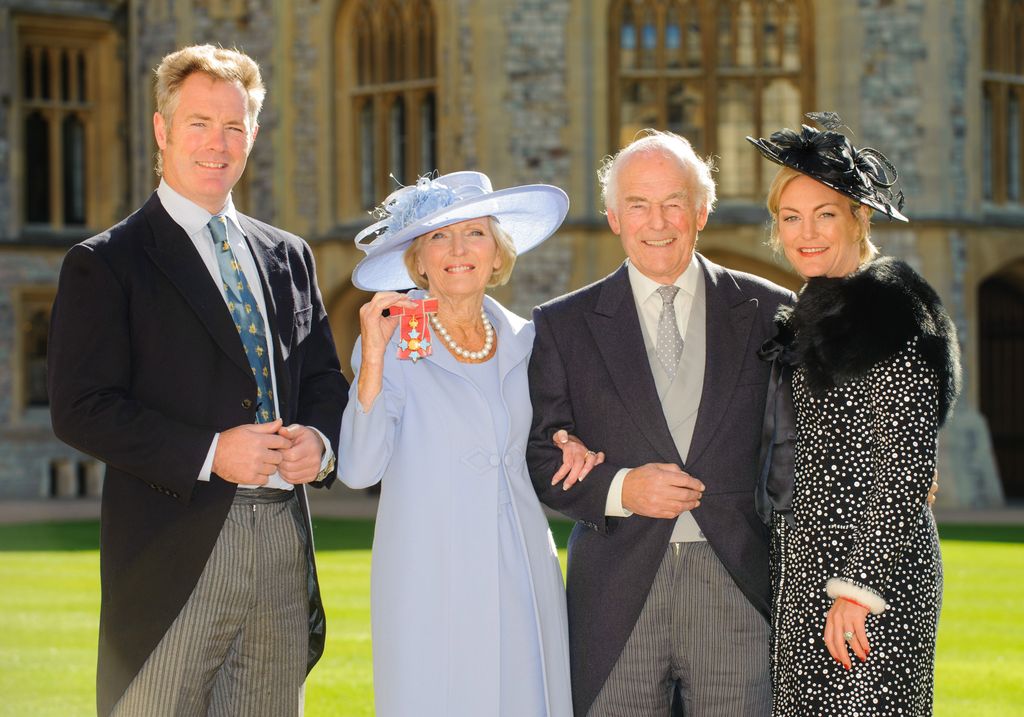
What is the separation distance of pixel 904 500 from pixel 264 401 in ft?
5.17

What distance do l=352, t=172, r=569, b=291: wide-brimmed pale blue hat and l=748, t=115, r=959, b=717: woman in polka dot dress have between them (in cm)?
70

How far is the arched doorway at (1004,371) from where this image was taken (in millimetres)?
18141

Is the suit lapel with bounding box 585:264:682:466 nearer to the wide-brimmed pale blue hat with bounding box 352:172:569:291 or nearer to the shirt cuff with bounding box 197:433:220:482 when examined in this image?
the wide-brimmed pale blue hat with bounding box 352:172:569:291

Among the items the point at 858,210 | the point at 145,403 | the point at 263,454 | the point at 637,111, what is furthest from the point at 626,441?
the point at 637,111

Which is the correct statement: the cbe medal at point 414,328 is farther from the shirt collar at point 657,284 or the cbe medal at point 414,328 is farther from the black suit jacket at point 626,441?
the shirt collar at point 657,284

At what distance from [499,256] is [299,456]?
85 cm

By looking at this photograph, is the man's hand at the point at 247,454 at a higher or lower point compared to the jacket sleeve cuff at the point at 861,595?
higher

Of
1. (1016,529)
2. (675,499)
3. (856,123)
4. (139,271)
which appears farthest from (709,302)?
(856,123)

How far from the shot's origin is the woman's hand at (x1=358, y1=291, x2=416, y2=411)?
142 inches

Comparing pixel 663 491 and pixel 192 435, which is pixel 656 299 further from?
pixel 192 435

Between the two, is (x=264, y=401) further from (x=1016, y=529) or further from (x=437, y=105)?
(x=437, y=105)

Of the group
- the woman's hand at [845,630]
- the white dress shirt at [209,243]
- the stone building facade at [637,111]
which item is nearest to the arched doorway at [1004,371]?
the stone building facade at [637,111]

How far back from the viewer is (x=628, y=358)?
3852 millimetres

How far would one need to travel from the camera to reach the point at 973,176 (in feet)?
52.7
